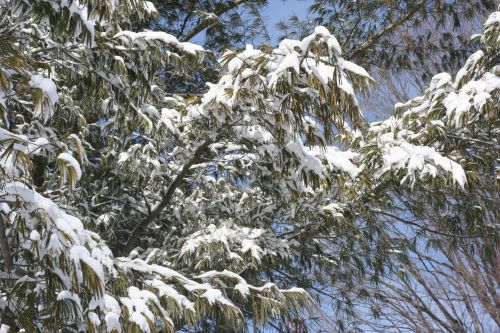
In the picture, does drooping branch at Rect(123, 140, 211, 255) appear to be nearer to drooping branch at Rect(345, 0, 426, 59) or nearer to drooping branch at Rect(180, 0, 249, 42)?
drooping branch at Rect(180, 0, 249, 42)

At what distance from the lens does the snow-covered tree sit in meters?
2.13

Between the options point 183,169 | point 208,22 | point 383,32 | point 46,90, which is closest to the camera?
point 46,90

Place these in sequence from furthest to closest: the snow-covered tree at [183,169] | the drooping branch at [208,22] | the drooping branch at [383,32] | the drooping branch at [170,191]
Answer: the drooping branch at [383,32]
the drooping branch at [208,22]
the drooping branch at [170,191]
the snow-covered tree at [183,169]

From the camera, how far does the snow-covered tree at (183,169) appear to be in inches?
Result: 83.8

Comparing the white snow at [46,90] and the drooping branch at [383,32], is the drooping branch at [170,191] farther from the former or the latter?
the drooping branch at [383,32]

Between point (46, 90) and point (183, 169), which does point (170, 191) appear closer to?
point (183, 169)

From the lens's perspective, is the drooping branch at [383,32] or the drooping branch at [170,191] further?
the drooping branch at [383,32]

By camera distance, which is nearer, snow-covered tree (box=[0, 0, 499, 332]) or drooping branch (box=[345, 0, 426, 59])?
snow-covered tree (box=[0, 0, 499, 332])

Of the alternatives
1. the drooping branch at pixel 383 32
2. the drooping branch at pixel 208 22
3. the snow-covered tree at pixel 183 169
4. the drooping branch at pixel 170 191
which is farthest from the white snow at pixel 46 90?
the drooping branch at pixel 383 32

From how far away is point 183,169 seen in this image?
3.62 metres

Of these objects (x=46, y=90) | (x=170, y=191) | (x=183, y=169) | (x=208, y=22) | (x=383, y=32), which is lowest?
(x=46, y=90)

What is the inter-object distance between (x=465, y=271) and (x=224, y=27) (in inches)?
162

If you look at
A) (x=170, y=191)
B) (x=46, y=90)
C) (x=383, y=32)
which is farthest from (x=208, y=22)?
(x=46, y=90)

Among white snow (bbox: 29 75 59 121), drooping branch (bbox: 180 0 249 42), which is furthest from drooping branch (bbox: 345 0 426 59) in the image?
white snow (bbox: 29 75 59 121)
